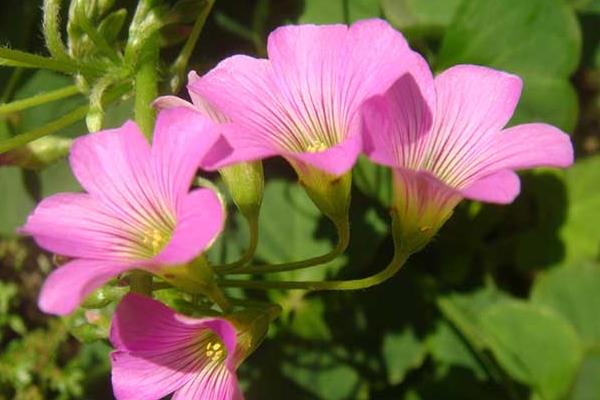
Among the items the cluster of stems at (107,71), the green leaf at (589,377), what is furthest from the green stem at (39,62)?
the green leaf at (589,377)

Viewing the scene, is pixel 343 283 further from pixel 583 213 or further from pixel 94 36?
Answer: pixel 583 213

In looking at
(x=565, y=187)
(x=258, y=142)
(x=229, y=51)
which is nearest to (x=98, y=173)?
(x=258, y=142)

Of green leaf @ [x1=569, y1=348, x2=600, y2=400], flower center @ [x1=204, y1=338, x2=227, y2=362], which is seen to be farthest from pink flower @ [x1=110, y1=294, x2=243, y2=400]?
green leaf @ [x1=569, y1=348, x2=600, y2=400]

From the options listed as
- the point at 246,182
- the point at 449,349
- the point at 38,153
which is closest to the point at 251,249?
the point at 246,182

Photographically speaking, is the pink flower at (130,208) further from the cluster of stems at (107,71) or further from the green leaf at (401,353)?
the green leaf at (401,353)

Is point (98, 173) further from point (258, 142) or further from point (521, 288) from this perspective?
point (521, 288)

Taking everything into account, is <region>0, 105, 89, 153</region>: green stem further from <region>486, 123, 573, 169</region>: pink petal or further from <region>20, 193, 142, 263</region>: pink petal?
<region>486, 123, 573, 169</region>: pink petal
